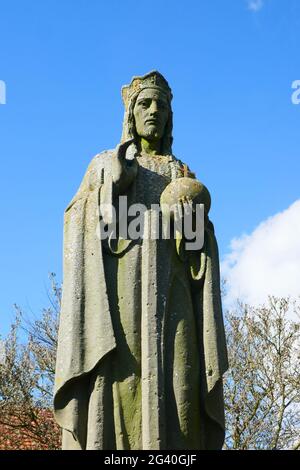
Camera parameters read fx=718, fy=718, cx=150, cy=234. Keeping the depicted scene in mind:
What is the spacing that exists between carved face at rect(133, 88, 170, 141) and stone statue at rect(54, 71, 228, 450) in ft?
1.70

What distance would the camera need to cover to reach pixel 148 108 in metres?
7.35

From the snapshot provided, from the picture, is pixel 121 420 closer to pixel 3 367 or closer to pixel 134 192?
pixel 134 192

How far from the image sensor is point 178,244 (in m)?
6.65

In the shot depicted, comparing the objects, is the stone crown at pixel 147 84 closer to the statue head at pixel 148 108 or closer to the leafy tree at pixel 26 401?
the statue head at pixel 148 108

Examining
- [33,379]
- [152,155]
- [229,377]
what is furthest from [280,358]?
[152,155]

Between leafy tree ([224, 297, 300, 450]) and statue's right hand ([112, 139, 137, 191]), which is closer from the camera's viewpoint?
statue's right hand ([112, 139, 137, 191])

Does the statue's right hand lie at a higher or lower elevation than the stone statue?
higher

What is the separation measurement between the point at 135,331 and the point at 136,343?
106 mm

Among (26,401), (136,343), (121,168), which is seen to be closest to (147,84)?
(121,168)

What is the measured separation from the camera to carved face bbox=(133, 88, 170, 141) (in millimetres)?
7332

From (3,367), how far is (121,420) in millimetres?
18527

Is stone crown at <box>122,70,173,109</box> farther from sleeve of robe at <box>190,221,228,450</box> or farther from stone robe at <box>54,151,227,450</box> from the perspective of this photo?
sleeve of robe at <box>190,221,228,450</box>

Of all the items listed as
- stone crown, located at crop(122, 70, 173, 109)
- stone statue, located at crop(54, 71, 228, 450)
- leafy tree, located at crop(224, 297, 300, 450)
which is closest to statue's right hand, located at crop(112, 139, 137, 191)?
stone statue, located at crop(54, 71, 228, 450)

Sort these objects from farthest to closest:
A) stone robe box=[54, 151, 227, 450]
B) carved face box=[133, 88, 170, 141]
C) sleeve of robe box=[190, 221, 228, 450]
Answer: carved face box=[133, 88, 170, 141], sleeve of robe box=[190, 221, 228, 450], stone robe box=[54, 151, 227, 450]
